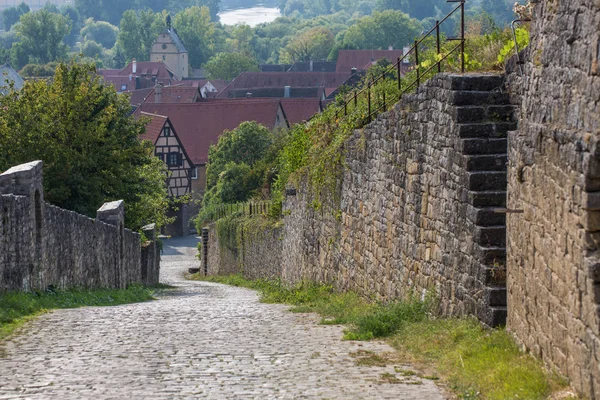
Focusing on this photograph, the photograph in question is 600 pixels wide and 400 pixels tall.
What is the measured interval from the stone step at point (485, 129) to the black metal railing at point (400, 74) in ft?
2.82

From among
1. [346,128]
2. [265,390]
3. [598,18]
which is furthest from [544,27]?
[346,128]

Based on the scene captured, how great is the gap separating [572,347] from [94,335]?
5.72 meters

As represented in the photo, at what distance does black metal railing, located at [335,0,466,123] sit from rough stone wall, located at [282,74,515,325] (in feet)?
1.18

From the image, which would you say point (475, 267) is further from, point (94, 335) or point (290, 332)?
point (94, 335)

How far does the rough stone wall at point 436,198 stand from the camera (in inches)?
384

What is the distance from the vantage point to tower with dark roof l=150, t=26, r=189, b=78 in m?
184

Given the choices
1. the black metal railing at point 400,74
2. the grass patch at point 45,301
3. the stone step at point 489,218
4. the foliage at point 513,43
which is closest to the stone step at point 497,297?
the stone step at point 489,218

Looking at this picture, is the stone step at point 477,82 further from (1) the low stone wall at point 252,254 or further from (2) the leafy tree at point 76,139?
(2) the leafy tree at point 76,139

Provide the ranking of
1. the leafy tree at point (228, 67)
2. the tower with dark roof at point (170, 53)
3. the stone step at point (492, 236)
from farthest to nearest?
1. the tower with dark roof at point (170, 53)
2. the leafy tree at point (228, 67)
3. the stone step at point (492, 236)

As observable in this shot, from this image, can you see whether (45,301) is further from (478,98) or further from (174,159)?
(174,159)

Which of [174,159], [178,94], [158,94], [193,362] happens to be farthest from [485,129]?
[178,94]

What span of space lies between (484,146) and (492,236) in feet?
2.93

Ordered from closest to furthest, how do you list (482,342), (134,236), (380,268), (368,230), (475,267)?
(482,342), (475,267), (380,268), (368,230), (134,236)

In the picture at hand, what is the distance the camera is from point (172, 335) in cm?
1105
